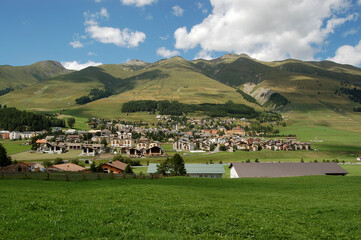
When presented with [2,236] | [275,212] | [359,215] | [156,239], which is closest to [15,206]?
[2,236]

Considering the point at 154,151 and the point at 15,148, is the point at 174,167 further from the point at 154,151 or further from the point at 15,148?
the point at 15,148

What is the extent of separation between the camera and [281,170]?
6034 centimetres

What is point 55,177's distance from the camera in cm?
3088

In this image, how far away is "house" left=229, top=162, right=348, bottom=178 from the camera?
58.5m

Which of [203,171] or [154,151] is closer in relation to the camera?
[203,171]

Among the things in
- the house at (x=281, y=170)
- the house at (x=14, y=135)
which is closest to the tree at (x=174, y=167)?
the house at (x=281, y=170)

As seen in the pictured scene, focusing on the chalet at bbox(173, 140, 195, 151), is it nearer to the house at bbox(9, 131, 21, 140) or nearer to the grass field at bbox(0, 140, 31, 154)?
the grass field at bbox(0, 140, 31, 154)

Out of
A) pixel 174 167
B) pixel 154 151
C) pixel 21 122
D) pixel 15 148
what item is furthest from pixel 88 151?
pixel 21 122

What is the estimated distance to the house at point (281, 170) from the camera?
58531mm

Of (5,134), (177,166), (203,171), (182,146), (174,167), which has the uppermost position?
(5,134)

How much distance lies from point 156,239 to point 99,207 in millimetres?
5966

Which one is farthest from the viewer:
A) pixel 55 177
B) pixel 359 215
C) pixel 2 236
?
pixel 55 177

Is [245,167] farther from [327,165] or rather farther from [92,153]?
[92,153]

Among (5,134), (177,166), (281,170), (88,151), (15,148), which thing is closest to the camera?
(177,166)
